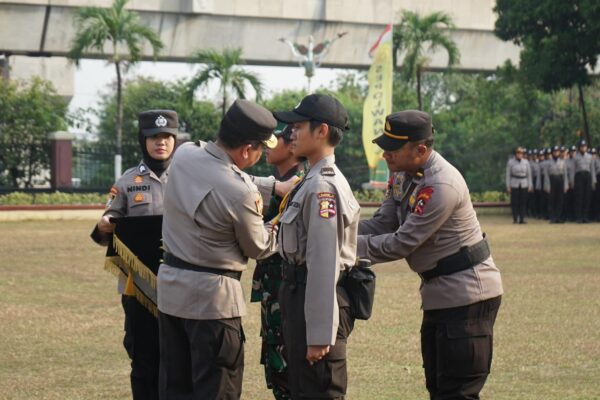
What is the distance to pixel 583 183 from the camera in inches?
1144

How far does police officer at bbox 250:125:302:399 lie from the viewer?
20.3 ft

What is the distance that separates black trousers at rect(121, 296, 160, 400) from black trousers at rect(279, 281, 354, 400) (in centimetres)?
163

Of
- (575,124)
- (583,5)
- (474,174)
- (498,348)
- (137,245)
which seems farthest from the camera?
(474,174)

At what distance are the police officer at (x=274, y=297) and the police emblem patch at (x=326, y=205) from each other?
0.88 m

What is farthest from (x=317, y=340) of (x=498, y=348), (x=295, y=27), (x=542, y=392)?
(x=295, y=27)

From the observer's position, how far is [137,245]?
6.87 metres

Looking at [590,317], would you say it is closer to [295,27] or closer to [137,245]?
[137,245]

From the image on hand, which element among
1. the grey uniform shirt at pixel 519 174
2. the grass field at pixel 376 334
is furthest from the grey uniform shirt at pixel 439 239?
the grey uniform shirt at pixel 519 174

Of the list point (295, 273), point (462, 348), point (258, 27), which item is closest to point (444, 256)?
point (462, 348)

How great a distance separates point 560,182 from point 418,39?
779 cm

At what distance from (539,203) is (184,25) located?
1239 cm

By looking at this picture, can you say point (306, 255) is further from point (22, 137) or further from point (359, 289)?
point (22, 137)

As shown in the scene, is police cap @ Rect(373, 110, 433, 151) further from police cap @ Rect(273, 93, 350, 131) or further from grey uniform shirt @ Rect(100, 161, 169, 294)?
grey uniform shirt @ Rect(100, 161, 169, 294)

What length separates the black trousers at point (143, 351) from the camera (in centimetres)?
680
